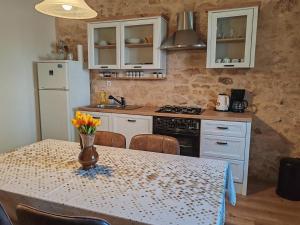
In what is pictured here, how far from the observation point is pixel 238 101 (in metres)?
3.13

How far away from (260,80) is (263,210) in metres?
1.59

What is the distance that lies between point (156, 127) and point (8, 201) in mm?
1997

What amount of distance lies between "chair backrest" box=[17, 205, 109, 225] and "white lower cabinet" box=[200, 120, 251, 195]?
214 centimetres

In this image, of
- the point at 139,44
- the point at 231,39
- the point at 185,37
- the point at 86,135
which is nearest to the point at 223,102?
the point at 231,39

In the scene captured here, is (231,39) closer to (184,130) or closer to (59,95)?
(184,130)

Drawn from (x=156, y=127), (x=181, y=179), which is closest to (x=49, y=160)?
(x=181, y=179)

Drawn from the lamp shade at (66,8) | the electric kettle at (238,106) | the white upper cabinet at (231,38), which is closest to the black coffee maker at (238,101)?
the electric kettle at (238,106)

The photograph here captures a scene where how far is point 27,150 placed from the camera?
6.36 feet

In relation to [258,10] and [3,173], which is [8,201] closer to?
[3,173]

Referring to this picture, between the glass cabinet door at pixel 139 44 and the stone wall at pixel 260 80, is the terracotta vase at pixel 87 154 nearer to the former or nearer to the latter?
the glass cabinet door at pixel 139 44

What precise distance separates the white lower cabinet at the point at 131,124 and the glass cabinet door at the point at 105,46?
2.64 feet

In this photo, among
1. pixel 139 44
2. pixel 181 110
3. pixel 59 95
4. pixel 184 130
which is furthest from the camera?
pixel 59 95

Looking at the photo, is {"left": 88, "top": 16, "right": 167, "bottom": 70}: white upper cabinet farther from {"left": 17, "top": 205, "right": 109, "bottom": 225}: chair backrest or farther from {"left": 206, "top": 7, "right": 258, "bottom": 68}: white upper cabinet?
{"left": 17, "top": 205, "right": 109, "bottom": 225}: chair backrest

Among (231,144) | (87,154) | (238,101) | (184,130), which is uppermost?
A: (238,101)
